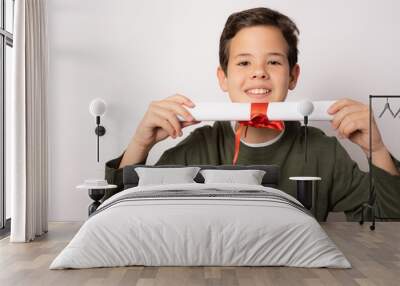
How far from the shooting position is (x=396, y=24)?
725 cm

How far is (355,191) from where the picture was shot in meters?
7.12

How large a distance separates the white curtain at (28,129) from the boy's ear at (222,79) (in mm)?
2056

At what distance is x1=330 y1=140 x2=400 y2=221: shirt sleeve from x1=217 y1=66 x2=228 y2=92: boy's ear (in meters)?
1.47

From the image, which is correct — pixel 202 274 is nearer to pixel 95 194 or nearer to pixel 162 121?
pixel 95 194

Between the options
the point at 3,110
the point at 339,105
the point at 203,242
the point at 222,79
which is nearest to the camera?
the point at 203,242

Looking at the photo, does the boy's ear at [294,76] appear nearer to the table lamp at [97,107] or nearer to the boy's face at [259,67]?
the boy's face at [259,67]

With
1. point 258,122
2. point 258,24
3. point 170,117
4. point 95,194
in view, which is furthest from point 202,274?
point 258,24

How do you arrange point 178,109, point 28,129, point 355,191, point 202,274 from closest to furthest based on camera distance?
point 202,274
point 28,129
point 178,109
point 355,191

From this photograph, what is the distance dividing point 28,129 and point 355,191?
376 cm

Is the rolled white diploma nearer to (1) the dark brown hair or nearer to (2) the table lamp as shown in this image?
(1) the dark brown hair

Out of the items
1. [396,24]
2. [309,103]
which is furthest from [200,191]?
[396,24]

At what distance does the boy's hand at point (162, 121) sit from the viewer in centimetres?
702

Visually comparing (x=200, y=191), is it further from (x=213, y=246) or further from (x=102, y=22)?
(x=102, y=22)

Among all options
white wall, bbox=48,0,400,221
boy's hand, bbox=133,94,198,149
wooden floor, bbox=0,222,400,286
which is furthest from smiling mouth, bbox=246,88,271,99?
wooden floor, bbox=0,222,400,286
